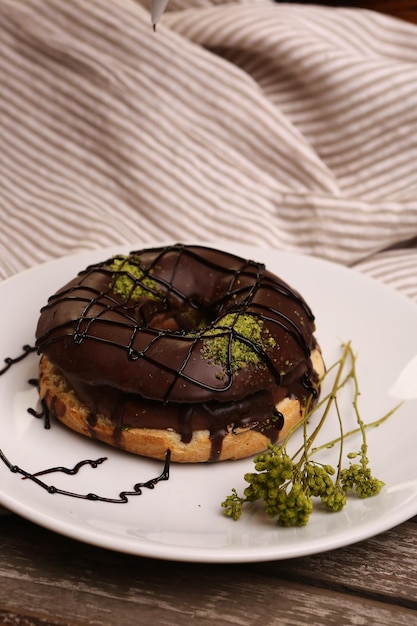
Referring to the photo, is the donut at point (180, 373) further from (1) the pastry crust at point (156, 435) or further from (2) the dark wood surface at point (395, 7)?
(2) the dark wood surface at point (395, 7)

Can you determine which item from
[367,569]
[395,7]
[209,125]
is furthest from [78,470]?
[395,7]

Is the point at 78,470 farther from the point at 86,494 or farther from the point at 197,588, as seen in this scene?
the point at 197,588

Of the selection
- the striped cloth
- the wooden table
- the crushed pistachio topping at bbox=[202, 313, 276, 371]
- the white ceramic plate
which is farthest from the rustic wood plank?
the striped cloth

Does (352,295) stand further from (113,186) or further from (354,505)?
(113,186)

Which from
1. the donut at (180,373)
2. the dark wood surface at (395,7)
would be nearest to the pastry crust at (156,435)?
the donut at (180,373)

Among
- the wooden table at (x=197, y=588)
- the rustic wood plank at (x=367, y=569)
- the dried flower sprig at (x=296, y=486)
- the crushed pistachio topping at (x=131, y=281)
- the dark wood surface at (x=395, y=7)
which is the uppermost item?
the dark wood surface at (x=395, y=7)
